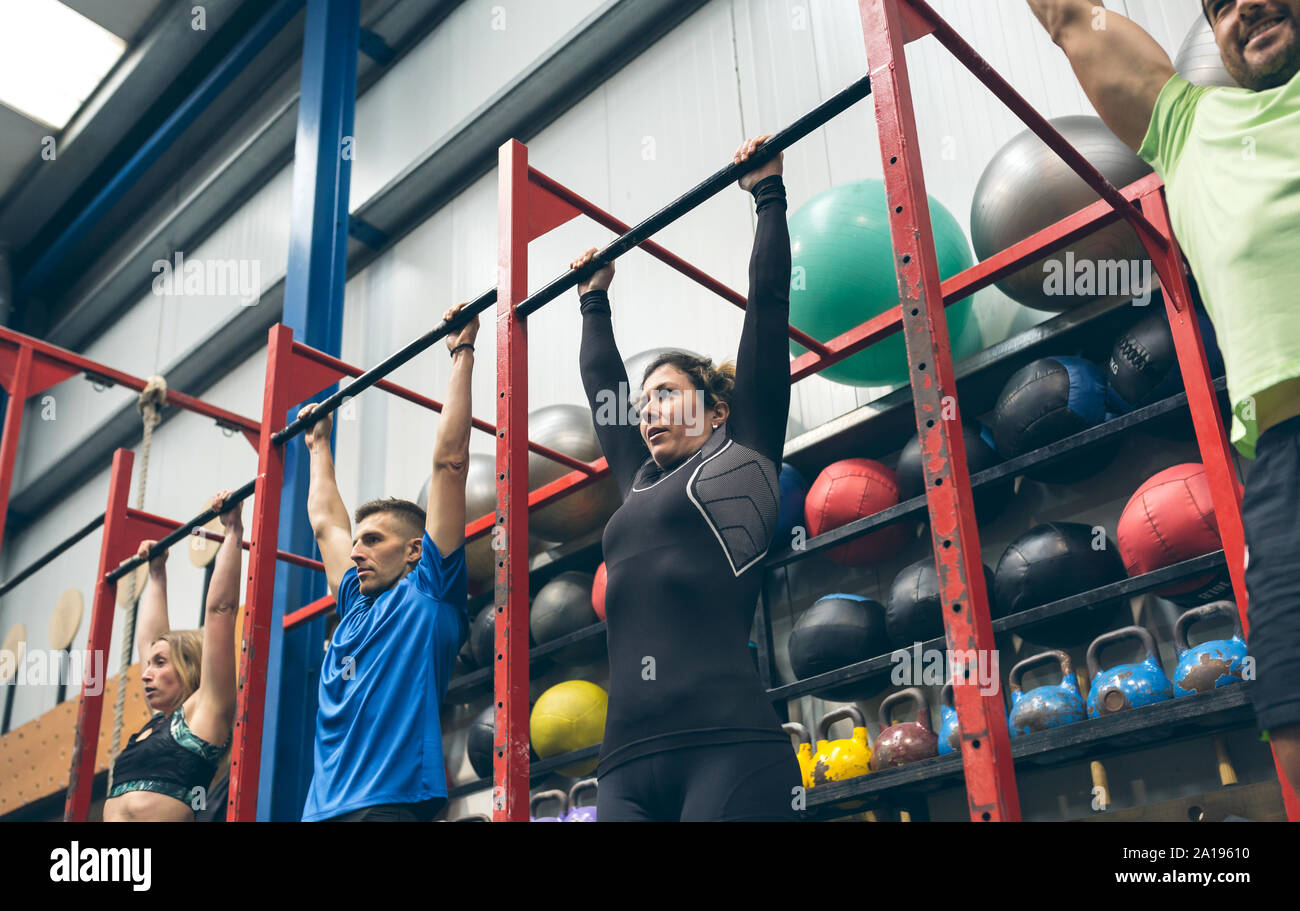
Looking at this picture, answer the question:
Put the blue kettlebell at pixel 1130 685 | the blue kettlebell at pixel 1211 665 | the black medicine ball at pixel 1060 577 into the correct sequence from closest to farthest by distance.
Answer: the blue kettlebell at pixel 1211 665 < the blue kettlebell at pixel 1130 685 < the black medicine ball at pixel 1060 577

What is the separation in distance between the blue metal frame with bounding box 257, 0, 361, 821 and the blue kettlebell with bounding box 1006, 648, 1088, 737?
298 cm

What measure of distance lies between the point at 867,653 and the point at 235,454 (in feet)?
17.2

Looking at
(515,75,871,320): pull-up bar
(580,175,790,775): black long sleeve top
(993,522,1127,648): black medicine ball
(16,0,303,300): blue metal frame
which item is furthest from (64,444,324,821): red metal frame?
(16,0,303,300): blue metal frame

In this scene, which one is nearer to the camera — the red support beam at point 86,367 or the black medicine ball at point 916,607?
the black medicine ball at point 916,607

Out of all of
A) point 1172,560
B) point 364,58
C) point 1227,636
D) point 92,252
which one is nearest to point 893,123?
point 1172,560

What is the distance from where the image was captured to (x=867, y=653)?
11.4 feet

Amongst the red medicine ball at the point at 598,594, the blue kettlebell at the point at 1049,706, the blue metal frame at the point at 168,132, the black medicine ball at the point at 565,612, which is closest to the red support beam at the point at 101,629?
the black medicine ball at the point at 565,612

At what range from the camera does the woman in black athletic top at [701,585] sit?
1.85 meters

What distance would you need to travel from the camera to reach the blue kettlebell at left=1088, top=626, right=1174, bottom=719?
280 centimetres

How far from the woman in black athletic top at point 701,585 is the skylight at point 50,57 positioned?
697 cm

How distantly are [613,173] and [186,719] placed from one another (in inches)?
132

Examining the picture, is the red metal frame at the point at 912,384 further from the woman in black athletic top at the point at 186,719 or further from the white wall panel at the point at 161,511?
the white wall panel at the point at 161,511

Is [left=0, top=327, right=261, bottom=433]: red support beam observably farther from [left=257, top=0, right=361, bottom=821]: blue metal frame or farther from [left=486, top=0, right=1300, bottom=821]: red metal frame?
[left=486, top=0, right=1300, bottom=821]: red metal frame
